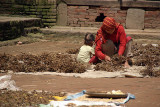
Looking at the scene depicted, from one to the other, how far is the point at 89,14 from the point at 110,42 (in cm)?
521

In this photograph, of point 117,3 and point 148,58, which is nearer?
point 148,58

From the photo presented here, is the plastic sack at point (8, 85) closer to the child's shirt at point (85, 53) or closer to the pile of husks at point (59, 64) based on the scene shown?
the pile of husks at point (59, 64)

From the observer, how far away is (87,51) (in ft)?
22.1

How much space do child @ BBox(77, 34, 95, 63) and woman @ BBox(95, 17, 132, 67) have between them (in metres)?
0.24

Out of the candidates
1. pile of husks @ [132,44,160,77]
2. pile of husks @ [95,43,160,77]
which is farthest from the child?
pile of husks @ [132,44,160,77]

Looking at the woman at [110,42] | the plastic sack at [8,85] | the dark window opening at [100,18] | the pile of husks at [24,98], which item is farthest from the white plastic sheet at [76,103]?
the dark window opening at [100,18]

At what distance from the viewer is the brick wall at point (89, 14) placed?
11.4 m

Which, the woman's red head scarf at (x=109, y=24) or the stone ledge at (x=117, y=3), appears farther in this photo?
the stone ledge at (x=117, y=3)

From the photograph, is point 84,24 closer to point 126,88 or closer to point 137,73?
point 137,73

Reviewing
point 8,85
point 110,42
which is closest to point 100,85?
point 8,85

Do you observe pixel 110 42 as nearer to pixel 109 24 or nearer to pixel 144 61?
pixel 109 24

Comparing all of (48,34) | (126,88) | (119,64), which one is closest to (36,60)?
(119,64)

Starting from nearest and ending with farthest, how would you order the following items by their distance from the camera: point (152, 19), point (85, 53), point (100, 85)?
point (100, 85)
point (85, 53)
point (152, 19)

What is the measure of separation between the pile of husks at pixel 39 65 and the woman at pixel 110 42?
2.19 ft
